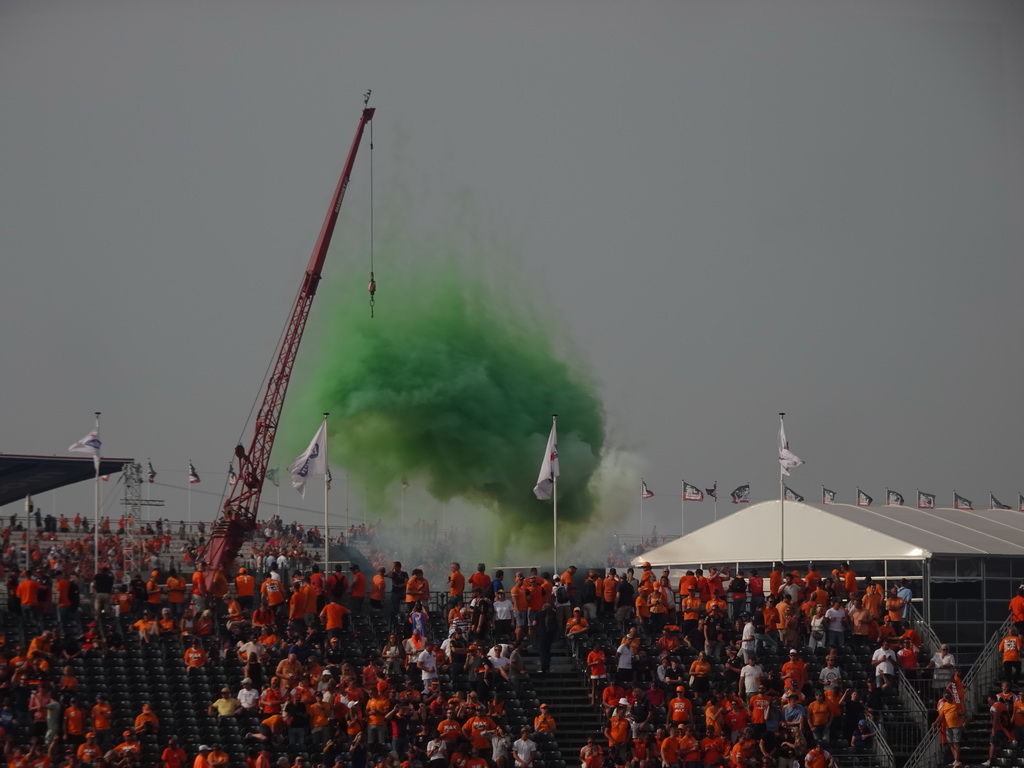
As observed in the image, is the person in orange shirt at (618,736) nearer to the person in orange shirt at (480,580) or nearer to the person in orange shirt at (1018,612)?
the person in orange shirt at (480,580)

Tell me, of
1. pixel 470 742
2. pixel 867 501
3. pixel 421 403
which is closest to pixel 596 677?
pixel 470 742

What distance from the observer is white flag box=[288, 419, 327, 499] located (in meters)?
40.7

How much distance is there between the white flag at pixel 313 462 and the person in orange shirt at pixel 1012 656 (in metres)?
17.0

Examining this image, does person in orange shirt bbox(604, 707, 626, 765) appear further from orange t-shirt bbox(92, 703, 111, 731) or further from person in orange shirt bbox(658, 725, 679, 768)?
orange t-shirt bbox(92, 703, 111, 731)

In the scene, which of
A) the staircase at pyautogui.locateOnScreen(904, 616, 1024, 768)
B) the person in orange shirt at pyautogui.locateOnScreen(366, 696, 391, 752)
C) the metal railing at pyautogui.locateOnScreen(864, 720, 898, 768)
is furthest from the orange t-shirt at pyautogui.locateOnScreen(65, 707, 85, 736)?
the staircase at pyautogui.locateOnScreen(904, 616, 1024, 768)

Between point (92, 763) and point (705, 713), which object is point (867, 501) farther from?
point (92, 763)

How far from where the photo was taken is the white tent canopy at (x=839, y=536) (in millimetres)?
42562

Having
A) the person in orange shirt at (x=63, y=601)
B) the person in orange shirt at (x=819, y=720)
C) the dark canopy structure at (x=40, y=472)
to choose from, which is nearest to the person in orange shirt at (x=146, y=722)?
the person in orange shirt at (x=63, y=601)

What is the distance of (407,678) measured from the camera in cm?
3061

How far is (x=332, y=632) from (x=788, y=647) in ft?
31.0

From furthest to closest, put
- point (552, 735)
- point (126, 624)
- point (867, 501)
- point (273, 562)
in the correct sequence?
point (867, 501) < point (273, 562) < point (126, 624) < point (552, 735)

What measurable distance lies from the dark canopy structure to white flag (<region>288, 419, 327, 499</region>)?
644 inches

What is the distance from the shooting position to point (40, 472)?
56.3 m

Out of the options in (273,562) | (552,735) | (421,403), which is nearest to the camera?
(552,735)
